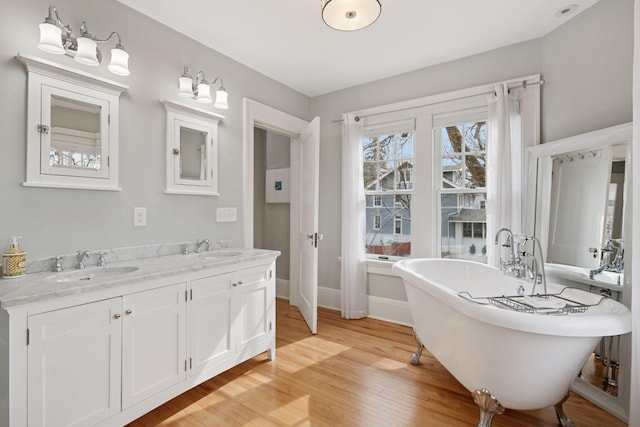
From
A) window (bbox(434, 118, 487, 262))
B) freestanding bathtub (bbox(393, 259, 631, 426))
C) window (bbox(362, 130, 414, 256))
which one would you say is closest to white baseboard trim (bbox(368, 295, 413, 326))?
window (bbox(362, 130, 414, 256))

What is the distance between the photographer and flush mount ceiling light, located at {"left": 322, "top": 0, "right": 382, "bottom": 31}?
74.5 inches

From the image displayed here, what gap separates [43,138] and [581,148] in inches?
138

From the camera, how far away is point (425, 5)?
86.4 inches

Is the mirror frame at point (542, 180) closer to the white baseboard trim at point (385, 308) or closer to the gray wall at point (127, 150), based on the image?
the white baseboard trim at point (385, 308)

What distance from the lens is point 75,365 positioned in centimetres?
143

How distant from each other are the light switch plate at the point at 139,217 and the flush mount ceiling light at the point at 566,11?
338 centimetres

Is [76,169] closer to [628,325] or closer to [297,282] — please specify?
[297,282]

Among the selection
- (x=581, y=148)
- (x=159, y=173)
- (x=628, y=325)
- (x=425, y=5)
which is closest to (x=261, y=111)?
(x=159, y=173)

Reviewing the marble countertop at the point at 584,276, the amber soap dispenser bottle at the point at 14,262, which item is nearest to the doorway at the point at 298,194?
the amber soap dispenser bottle at the point at 14,262

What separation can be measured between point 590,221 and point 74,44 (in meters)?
3.53

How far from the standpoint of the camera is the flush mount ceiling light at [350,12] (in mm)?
1892

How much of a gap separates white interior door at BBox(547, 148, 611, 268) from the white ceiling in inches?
45.2

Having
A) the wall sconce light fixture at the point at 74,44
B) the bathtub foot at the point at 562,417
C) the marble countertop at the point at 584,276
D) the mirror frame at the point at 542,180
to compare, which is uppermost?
the wall sconce light fixture at the point at 74,44

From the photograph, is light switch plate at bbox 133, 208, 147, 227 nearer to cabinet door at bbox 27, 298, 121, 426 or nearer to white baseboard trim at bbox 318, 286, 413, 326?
cabinet door at bbox 27, 298, 121, 426
